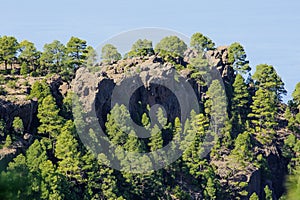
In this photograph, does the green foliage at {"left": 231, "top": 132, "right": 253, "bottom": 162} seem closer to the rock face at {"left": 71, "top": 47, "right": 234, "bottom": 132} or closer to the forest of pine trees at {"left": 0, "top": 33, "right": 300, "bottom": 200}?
the forest of pine trees at {"left": 0, "top": 33, "right": 300, "bottom": 200}

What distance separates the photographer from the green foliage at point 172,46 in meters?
79.8

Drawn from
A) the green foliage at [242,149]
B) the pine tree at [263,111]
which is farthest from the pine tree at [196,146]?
the pine tree at [263,111]

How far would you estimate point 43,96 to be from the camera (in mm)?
63438

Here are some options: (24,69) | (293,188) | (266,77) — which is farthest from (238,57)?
(293,188)

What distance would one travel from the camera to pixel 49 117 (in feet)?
203

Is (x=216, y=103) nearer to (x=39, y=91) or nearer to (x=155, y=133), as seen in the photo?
(x=155, y=133)

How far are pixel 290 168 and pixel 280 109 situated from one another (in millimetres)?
8555

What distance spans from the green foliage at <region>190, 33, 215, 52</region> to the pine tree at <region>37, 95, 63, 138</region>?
75.7 ft

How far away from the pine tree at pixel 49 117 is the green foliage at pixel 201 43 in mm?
23061

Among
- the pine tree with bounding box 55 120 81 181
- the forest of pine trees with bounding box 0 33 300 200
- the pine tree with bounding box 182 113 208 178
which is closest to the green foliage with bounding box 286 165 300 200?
the forest of pine trees with bounding box 0 33 300 200

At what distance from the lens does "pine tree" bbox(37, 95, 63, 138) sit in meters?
61.4

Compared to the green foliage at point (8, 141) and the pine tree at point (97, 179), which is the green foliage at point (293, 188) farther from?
the pine tree at point (97, 179)

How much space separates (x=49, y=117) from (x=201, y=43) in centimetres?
2479

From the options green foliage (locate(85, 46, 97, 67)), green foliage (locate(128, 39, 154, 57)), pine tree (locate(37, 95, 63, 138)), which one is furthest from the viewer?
green foliage (locate(128, 39, 154, 57))
